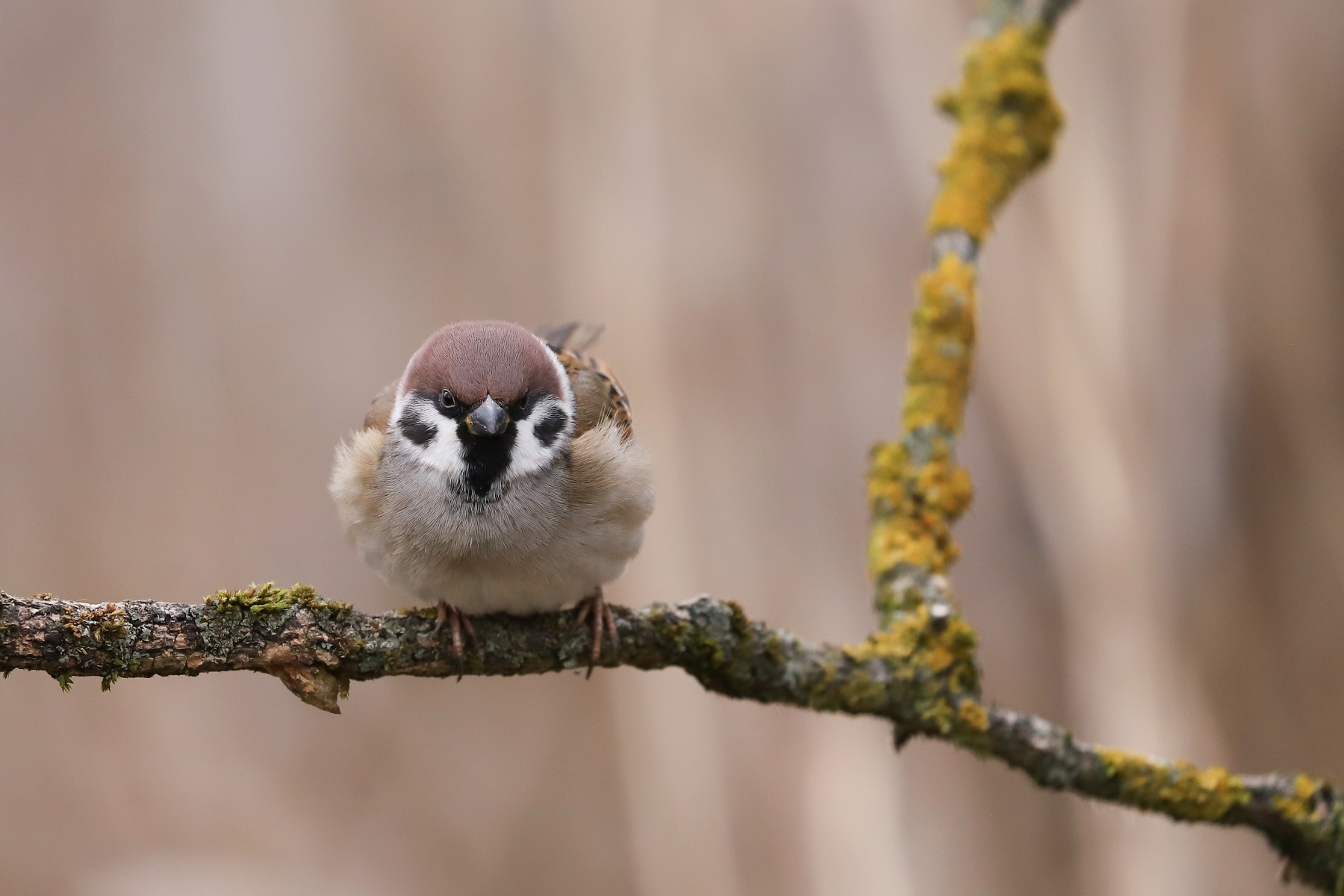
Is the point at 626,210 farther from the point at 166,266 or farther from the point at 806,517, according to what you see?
the point at 166,266

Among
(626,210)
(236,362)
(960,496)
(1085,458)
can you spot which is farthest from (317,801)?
(1085,458)

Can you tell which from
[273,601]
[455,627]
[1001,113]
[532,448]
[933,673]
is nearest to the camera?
[273,601]

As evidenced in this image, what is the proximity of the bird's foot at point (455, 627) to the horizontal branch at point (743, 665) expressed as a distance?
0.5 inches

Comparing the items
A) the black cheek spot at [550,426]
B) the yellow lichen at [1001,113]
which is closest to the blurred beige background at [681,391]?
the yellow lichen at [1001,113]

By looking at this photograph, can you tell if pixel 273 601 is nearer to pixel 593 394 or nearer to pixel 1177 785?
pixel 593 394

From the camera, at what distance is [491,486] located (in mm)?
1867

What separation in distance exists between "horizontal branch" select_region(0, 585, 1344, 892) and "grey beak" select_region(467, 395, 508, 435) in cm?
31

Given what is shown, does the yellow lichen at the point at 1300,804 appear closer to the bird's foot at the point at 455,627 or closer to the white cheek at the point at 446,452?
the bird's foot at the point at 455,627

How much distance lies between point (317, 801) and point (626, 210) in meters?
2.17

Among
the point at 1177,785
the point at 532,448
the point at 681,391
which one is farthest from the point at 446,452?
the point at 681,391

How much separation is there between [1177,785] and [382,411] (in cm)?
156

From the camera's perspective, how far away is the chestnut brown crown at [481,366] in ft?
6.20

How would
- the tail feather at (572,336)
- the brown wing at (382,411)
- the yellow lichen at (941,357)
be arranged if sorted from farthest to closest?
the tail feather at (572,336) → the yellow lichen at (941,357) → the brown wing at (382,411)

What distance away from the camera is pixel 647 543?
11.6ft
